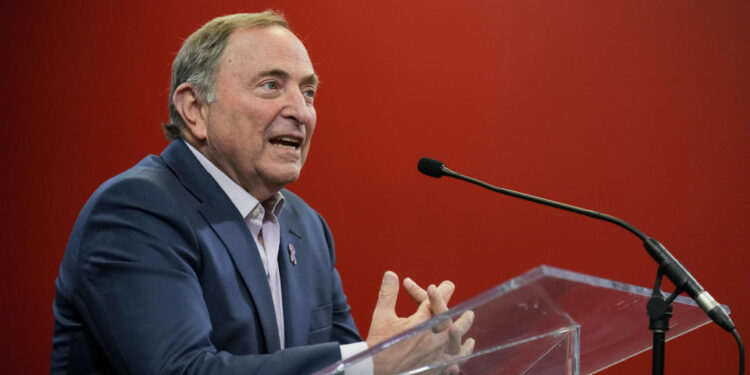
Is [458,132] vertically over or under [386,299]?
over

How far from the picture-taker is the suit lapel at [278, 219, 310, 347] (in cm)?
154

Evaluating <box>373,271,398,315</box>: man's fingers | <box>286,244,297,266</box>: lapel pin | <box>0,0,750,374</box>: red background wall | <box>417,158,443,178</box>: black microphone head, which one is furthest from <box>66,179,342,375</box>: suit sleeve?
<box>0,0,750,374</box>: red background wall

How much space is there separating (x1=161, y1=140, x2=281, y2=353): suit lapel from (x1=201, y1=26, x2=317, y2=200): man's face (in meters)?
0.09

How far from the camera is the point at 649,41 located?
248cm

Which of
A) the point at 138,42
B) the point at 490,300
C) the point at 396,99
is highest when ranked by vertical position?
the point at 138,42

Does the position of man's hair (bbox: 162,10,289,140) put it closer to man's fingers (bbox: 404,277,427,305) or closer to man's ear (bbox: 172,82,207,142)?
man's ear (bbox: 172,82,207,142)

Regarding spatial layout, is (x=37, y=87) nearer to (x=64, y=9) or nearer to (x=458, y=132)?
(x=64, y=9)

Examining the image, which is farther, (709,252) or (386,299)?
(709,252)

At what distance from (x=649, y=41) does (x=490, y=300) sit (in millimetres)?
1918

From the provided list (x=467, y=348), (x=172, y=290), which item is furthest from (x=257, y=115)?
(x=467, y=348)

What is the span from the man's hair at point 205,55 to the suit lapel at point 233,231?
165mm

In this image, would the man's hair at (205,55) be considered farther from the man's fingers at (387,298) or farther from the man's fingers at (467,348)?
the man's fingers at (467,348)

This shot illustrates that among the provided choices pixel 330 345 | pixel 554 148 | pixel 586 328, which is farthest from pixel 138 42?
pixel 586 328

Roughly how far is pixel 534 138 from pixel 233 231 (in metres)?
1.32
